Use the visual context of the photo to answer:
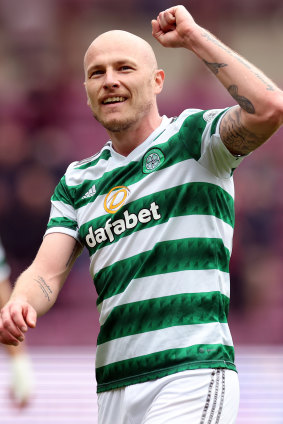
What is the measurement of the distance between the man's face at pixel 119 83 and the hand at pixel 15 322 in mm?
806

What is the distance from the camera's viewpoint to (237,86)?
114 inches

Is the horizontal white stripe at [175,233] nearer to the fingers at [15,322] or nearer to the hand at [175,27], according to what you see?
the fingers at [15,322]

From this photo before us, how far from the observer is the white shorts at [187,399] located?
302 cm

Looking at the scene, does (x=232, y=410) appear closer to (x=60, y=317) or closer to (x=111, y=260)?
(x=111, y=260)

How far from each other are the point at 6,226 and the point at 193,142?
726cm

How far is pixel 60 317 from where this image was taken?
Result: 33.9ft

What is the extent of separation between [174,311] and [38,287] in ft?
1.70

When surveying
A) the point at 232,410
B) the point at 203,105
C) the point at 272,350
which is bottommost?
the point at 272,350

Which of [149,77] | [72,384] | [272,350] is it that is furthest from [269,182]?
[149,77]

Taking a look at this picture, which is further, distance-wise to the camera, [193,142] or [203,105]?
[203,105]

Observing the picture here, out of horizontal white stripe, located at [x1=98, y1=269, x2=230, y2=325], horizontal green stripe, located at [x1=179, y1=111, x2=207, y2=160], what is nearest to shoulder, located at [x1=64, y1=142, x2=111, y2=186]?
horizontal green stripe, located at [x1=179, y1=111, x2=207, y2=160]

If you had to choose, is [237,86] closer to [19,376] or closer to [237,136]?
[237,136]

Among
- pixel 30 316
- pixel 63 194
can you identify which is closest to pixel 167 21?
pixel 63 194

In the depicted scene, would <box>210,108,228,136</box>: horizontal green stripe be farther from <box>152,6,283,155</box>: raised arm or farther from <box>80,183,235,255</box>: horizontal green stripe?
<box>80,183,235,255</box>: horizontal green stripe
